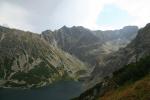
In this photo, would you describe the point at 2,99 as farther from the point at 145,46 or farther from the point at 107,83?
the point at 107,83

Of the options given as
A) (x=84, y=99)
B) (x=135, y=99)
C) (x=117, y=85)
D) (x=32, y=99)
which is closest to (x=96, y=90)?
(x=84, y=99)

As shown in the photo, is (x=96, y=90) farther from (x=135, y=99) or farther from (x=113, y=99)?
(x=135, y=99)

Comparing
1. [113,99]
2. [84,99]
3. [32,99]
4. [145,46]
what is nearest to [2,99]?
[32,99]

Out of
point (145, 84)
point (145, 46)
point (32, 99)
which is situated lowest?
point (32, 99)

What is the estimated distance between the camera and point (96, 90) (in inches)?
2692

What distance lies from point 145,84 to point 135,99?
248 inches

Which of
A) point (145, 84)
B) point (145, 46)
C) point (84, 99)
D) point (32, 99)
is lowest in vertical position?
point (32, 99)

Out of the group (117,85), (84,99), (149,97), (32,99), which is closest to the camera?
(149,97)

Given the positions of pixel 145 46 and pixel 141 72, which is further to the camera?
pixel 145 46

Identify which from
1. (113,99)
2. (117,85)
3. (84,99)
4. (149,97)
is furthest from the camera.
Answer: (84,99)

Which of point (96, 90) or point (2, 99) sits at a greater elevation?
point (96, 90)

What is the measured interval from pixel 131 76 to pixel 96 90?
35.2 ft

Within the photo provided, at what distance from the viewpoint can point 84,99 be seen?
66875 mm

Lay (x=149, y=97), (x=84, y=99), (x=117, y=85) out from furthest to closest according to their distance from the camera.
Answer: (x=84, y=99) → (x=117, y=85) → (x=149, y=97)
